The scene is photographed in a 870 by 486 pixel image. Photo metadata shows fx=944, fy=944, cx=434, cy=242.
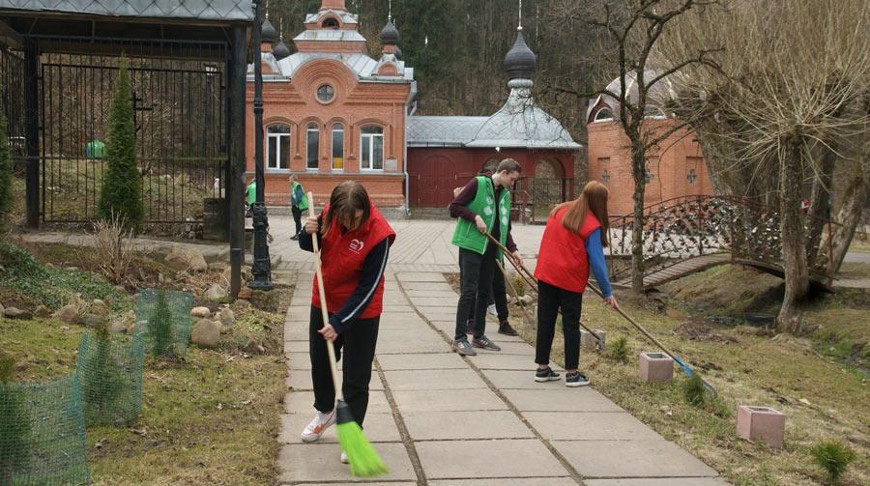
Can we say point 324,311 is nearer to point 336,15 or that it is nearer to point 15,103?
point 15,103

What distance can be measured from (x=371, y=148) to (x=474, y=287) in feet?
98.8

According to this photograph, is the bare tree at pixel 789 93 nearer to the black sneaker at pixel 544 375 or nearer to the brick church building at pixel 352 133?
the black sneaker at pixel 544 375

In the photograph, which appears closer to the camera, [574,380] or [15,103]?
[574,380]

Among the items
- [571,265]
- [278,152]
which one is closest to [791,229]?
[571,265]

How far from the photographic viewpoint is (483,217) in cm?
865

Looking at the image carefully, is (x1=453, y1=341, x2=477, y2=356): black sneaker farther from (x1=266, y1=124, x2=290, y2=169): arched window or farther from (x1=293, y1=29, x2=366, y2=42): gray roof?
(x1=293, y1=29, x2=366, y2=42): gray roof

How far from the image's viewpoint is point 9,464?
13.8 feet

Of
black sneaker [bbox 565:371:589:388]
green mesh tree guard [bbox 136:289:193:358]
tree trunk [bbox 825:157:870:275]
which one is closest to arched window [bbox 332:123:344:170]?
tree trunk [bbox 825:157:870:275]

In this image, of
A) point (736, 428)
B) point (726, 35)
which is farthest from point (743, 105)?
point (736, 428)

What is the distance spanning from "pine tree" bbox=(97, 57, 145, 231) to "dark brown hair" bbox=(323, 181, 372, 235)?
8.50 m

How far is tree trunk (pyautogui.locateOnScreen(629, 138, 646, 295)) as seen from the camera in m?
14.4

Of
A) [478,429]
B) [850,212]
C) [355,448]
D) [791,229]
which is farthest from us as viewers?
[850,212]

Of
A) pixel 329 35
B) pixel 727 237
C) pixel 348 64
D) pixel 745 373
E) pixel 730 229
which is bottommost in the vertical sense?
pixel 745 373

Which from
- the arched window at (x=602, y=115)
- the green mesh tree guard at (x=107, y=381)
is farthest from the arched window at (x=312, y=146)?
the green mesh tree guard at (x=107, y=381)
